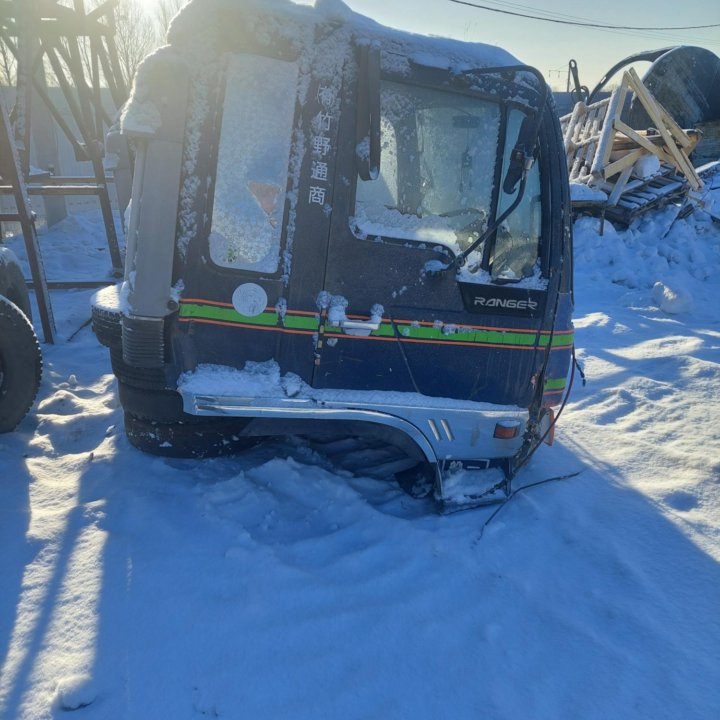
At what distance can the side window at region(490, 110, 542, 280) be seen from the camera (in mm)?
2826

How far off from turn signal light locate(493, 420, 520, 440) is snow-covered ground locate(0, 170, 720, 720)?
1.56ft

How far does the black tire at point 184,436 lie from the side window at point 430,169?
134 cm

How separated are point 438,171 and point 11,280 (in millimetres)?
4046

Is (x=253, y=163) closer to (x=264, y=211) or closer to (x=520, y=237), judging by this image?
(x=264, y=211)

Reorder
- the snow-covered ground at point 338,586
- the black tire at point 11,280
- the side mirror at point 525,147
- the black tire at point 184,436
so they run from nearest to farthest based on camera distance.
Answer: the snow-covered ground at point 338,586 < the side mirror at point 525,147 < the black tire at point 184,436 < the black tire at point 11,280

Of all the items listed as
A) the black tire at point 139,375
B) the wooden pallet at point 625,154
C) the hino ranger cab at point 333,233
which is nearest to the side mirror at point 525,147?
the hino ranger cab at point 333,233

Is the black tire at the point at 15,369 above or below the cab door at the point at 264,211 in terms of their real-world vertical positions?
below

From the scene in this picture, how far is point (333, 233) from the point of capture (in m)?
2.60

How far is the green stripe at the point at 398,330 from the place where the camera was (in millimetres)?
2615

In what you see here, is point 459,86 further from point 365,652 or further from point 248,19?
point 365,652

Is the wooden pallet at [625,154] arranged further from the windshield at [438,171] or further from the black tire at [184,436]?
the black tire at [184,436]

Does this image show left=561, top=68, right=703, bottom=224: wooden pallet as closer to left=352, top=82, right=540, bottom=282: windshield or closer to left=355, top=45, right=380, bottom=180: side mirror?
left=352, top=82, right=540, bottom=282: windshield

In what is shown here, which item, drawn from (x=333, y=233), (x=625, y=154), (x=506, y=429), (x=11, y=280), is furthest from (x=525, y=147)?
(x=625, y=154)

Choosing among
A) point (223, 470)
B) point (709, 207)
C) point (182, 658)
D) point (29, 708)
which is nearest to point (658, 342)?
point (223, 470)
